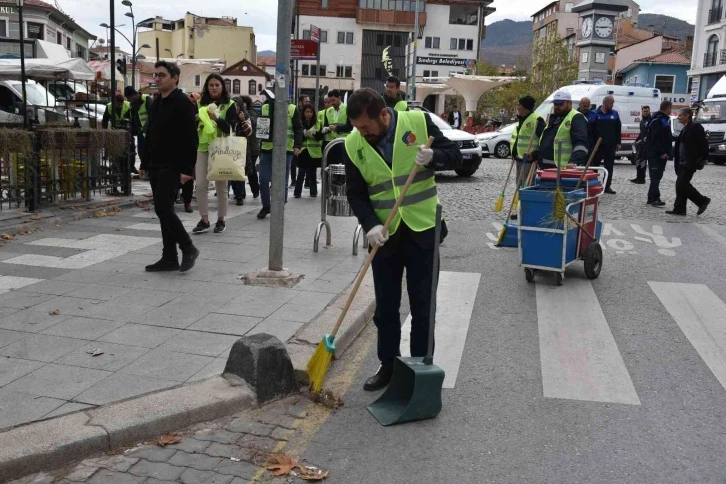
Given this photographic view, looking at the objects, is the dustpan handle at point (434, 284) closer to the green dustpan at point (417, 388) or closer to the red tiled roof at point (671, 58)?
the green dustpan at point (417, 388)

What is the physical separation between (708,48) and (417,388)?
2401 inches

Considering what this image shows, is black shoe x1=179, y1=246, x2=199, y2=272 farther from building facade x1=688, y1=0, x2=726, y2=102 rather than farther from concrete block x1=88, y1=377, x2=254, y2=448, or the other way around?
building facade x1=688, y1=0, x2=726, y2=102

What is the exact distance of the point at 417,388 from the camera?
14.2ft

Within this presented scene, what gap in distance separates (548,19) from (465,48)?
38458 mm

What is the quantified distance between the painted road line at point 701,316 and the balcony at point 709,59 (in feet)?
179

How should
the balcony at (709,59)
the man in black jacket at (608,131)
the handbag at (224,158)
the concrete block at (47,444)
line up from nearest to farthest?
the concrete block at (47,444)
the handbag at (224,158)
the man in black jacket at (608,131)
the balcony at (709,59)

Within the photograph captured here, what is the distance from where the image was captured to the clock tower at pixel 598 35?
79750 mm

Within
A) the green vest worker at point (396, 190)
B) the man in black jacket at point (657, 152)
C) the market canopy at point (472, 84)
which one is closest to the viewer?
the green vest worker at point (396, 190)

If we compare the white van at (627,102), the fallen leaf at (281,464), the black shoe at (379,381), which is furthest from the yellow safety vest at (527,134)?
the white van at (627,102)

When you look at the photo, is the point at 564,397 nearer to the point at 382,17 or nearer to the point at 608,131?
the point at 608,131

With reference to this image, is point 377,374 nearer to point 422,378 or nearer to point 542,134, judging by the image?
point 422,378

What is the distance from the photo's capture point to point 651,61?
225 feet

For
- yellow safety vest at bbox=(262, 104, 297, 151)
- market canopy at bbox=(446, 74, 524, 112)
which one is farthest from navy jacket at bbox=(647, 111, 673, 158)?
market canopy at bbox=(446, 74, 524, 112)

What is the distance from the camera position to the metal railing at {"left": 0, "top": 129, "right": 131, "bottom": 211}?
10.2 m
